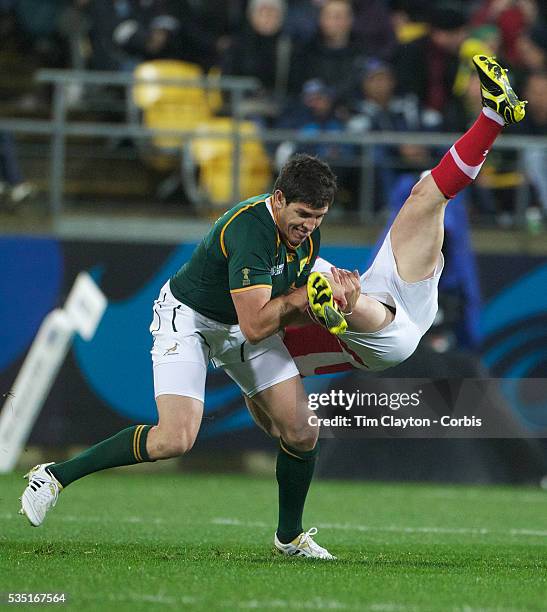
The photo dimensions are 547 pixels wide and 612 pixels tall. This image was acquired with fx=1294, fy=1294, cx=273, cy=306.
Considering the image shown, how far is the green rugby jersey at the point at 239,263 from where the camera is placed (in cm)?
638

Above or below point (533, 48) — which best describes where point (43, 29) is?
above

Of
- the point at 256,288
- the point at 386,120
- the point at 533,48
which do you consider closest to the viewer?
the point at 256,288

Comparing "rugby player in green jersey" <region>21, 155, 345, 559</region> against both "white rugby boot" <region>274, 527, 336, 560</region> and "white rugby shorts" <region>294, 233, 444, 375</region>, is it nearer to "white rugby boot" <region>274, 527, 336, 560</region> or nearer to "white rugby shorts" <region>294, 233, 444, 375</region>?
"white rugby boot" <region>274, 527, 336, 560</region>

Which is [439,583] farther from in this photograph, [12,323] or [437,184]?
[12,323]

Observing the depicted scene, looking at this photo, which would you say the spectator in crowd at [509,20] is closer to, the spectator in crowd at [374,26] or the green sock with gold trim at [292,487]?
the spectator in crowd at [374,26]

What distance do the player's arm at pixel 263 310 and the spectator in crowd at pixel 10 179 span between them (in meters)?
6.17

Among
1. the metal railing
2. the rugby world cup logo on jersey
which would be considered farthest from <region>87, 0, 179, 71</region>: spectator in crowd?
the rugby world cup logo on jersey

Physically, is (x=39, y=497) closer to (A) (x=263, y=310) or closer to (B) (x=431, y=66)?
(A) (x=263, y=310)

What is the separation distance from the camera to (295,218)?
6383 mm

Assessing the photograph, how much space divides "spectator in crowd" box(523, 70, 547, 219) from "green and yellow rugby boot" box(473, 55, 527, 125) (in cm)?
554

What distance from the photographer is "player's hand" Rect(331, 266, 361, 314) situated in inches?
253

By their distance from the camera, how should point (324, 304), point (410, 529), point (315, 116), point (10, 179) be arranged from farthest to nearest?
point (315, 116) < point (10, 179) < point (410, 529) < point (324, 304)

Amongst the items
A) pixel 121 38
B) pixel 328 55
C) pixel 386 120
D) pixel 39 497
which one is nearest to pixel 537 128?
pixel 386 120

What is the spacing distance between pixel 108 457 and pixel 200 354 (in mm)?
716
